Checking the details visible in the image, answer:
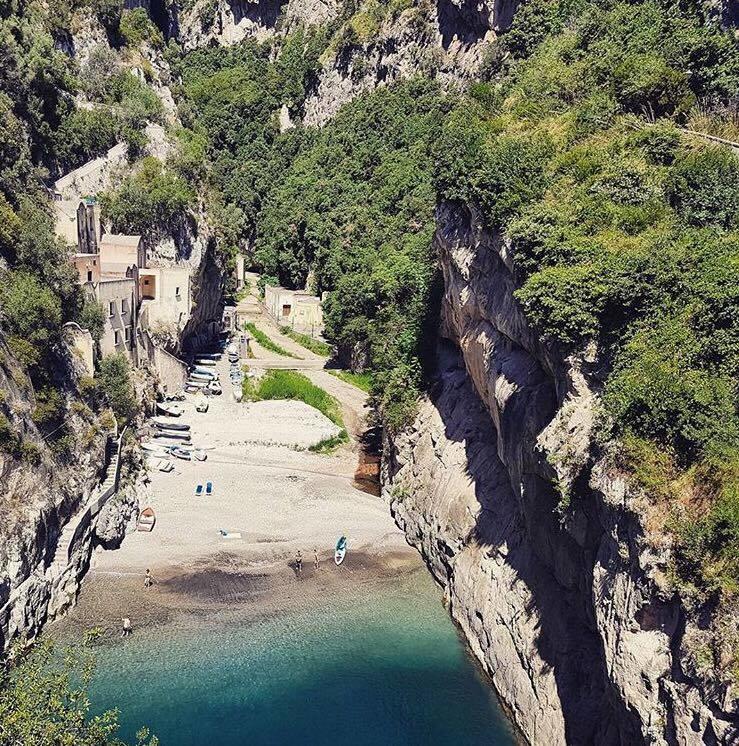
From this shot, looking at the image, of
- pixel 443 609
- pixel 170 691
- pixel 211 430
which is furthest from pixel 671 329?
pixel 211 430

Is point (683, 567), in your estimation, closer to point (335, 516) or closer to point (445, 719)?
point (445, 719)

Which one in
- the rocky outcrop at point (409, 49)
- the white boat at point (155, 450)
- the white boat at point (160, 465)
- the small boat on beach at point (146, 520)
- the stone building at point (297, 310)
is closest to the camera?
the small boat on beach at point (146, 520)

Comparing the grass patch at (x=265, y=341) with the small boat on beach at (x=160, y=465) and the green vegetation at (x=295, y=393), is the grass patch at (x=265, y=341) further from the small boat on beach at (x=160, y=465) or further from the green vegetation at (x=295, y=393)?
the small boat on beach at (x=160, y=465)

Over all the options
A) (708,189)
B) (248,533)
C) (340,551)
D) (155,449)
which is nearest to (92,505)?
(248,533)

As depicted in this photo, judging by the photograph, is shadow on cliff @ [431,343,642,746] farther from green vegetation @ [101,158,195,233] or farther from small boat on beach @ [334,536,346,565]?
green vegetation @ [101,158,195,233]

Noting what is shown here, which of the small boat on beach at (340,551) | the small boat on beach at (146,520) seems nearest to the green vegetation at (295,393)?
the small boat on beach at (340,551)

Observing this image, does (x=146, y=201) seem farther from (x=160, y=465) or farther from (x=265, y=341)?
(x=160, y=465)
